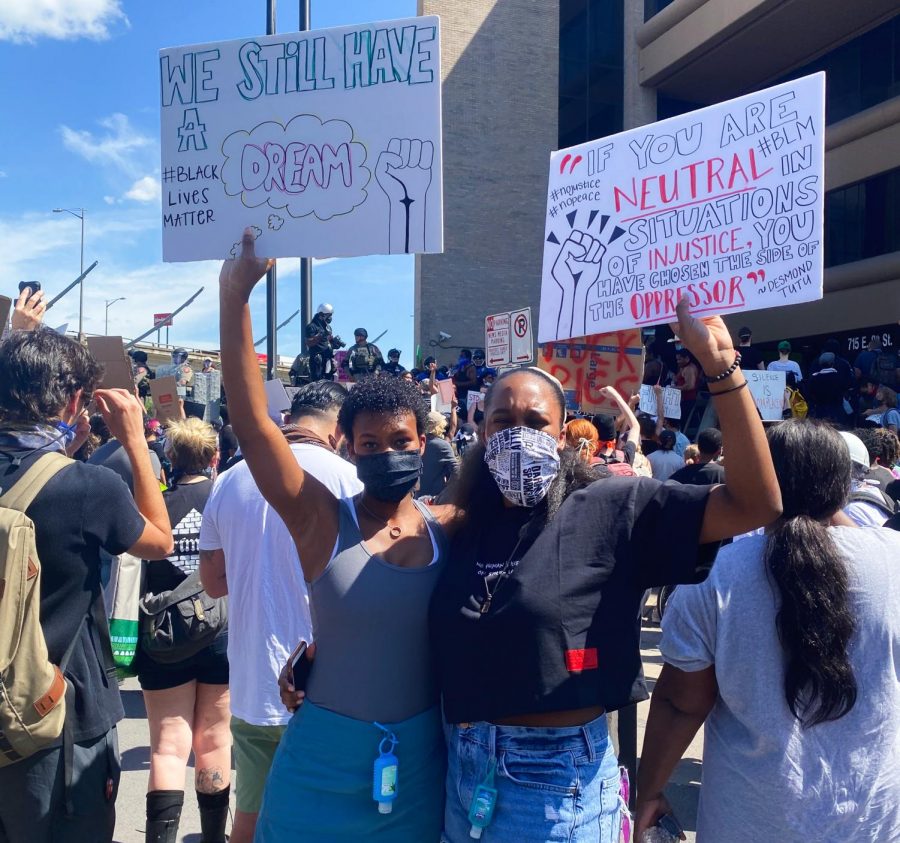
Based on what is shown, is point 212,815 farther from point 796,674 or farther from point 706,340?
point 706,340

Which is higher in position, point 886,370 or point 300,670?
point 886,370

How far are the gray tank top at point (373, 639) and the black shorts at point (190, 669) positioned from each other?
1777 mm

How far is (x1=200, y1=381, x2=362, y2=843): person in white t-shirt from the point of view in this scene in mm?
3264

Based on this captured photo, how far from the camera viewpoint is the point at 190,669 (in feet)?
12.7

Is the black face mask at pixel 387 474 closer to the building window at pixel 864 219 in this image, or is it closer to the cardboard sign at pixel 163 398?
the cardboard sign at pixel 163 398

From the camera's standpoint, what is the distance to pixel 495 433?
91.5 inches

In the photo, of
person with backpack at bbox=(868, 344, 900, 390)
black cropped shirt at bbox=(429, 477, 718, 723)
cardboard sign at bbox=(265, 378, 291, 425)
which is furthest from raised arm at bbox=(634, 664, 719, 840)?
person with backpack at bbox=(868, 344, 900, 390)

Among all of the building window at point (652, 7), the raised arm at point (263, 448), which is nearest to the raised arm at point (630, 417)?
the raised arm at point (263, 448)

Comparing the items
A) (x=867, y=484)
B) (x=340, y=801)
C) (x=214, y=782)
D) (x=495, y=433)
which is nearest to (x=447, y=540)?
(x=495, y=433)

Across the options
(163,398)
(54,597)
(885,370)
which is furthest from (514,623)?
(885,370)

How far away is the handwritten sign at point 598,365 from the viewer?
5.21 meters

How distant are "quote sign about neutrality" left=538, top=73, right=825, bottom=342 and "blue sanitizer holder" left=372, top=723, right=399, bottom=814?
4.80 feet

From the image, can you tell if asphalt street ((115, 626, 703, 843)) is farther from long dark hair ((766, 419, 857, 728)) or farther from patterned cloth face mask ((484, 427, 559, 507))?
patterned cloth face mask ((484, 427, 559, 507))

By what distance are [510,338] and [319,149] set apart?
7405 mm
